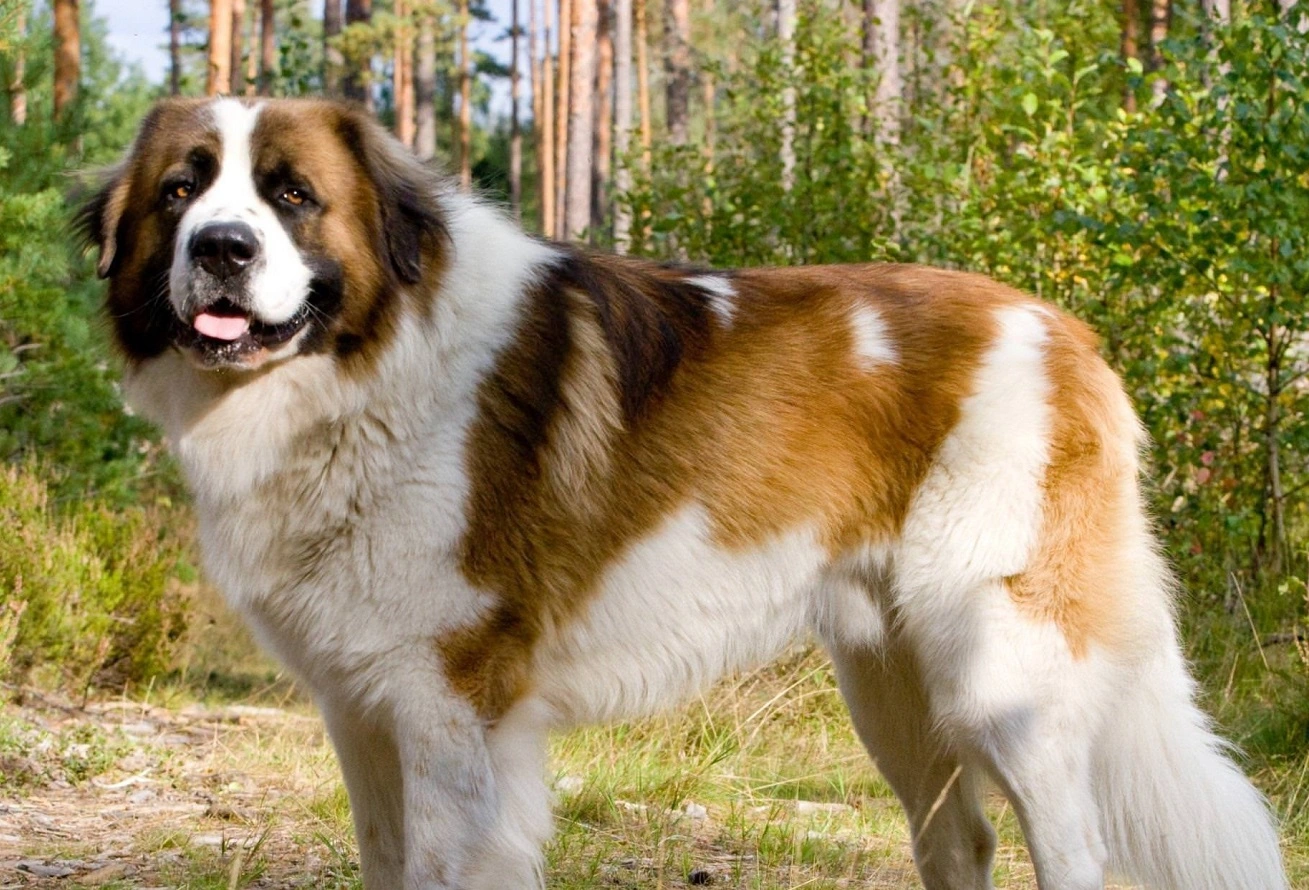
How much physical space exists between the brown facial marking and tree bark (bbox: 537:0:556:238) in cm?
2547

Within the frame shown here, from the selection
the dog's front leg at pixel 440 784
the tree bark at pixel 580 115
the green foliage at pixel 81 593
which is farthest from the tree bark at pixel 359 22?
the dog's front leg at pixel 440 784

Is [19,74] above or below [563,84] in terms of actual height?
above

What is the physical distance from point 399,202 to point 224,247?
460 millimetres

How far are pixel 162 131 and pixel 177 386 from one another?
55 cm

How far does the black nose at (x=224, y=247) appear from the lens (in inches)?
108

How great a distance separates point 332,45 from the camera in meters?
18.2

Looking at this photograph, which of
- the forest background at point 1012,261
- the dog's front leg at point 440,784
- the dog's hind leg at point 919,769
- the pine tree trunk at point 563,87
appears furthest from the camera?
the pine tree trunk at point 563,87

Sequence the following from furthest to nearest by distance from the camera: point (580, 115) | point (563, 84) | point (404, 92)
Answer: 1. point (404, 92)
2. point (563, 84)
3. point (580, 115)

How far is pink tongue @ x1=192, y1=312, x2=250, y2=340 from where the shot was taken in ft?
9.30

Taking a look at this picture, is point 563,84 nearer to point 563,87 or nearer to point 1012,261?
point 563,87

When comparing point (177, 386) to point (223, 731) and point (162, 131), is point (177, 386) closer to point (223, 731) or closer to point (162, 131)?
point (162, 131)

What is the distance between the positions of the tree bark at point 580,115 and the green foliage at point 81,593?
14.0 meters

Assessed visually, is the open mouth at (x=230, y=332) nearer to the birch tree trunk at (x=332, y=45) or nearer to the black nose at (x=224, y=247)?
the black nose at (x=224, y=247)

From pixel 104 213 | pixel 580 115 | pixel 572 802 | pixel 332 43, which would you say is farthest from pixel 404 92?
pixel 104 213
